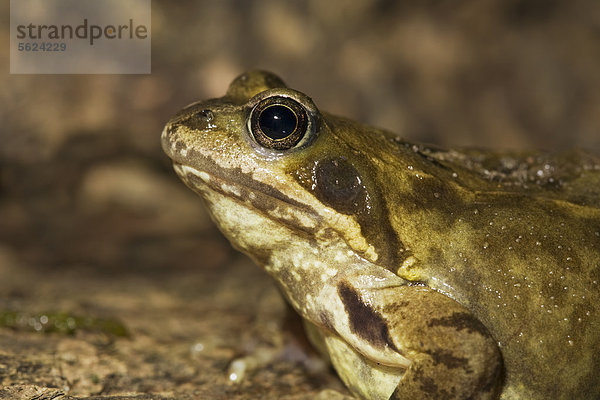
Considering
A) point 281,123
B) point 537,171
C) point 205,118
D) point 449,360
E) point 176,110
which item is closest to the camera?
point 449,360

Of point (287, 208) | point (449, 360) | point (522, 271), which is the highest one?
point (287, 208)

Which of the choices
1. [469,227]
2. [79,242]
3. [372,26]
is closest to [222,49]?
[372,26]

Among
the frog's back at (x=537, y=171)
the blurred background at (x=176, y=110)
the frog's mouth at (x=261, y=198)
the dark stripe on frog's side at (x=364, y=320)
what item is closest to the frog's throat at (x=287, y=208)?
the frog's mouth at (x=261, y=198)

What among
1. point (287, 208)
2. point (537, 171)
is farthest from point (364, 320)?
point (537, 171)

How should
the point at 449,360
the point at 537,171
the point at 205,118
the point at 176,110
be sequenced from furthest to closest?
the point at 176,110, the point at 537,171, the point at 205,118, the point at 449,360

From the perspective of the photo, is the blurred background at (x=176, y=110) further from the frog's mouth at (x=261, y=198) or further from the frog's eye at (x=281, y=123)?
the frog's eye at (x=281, y=123)

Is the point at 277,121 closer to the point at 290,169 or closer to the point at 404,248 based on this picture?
the point at 290,169

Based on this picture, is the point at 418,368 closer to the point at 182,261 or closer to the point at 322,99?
the point at 182,261
